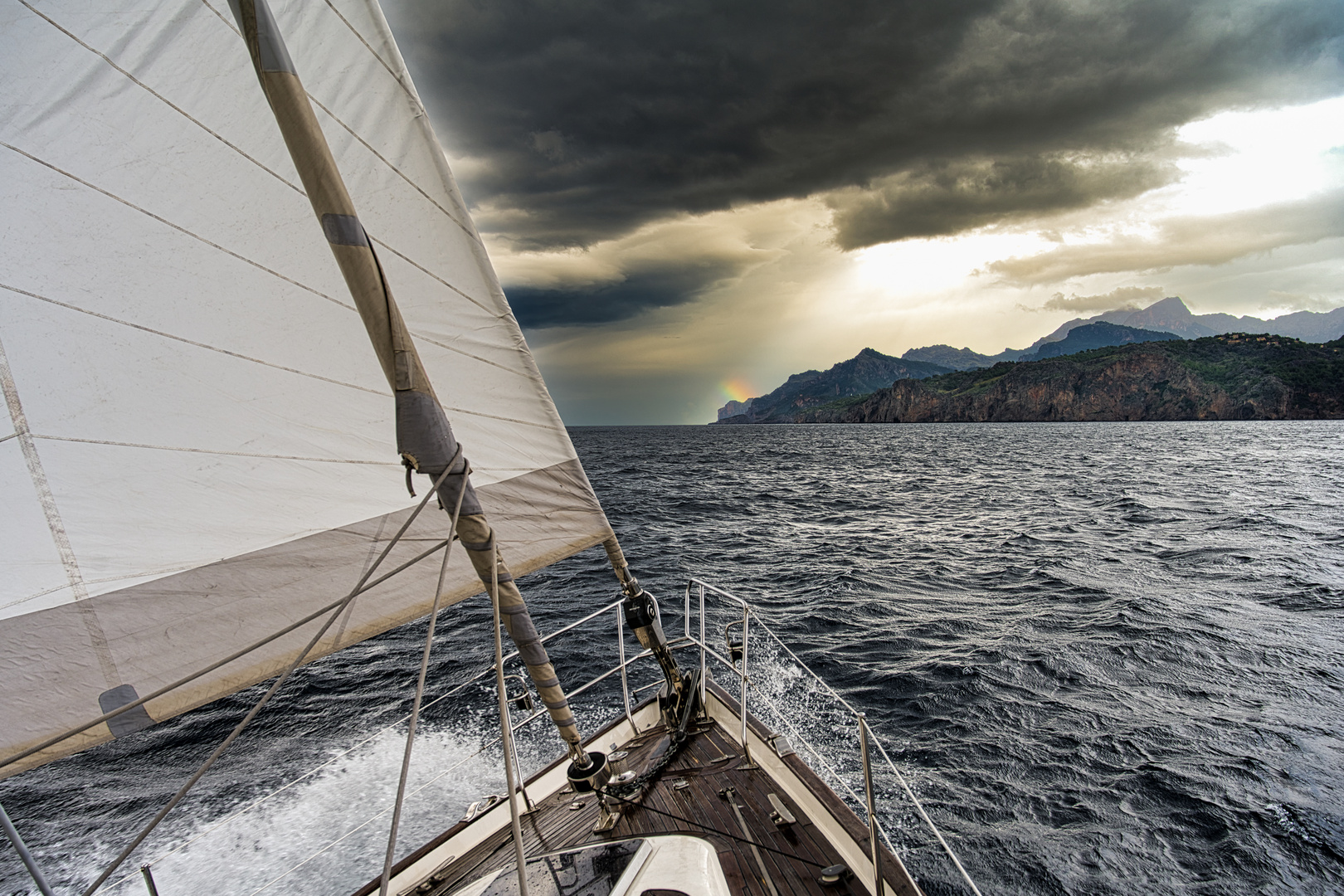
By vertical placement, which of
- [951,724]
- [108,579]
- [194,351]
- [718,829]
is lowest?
[951,724]

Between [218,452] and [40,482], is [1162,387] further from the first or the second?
[40,482]

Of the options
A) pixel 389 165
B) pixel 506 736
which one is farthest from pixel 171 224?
pixel 506 736

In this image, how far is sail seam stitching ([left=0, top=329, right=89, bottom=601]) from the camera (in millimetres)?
2412

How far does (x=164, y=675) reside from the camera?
282 centimetres

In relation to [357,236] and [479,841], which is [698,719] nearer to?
[479,841]

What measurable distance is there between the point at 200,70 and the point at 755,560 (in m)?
15.4

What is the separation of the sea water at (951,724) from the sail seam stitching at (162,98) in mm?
3348

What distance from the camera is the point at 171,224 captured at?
9.00 feet

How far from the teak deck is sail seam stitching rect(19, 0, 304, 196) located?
3.76m

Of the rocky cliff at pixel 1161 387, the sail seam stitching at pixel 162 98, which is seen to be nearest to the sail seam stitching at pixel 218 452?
the sail seam stitching at pixel 162 98

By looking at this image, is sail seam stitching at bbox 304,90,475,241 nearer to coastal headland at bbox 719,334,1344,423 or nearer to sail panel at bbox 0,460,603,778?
sail panel at bbox 0,460,603,778

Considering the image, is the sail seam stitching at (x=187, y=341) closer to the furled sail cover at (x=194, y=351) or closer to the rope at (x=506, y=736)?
the furled sail cover at (x=194, y=351)

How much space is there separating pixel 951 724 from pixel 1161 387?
147538 millimetres

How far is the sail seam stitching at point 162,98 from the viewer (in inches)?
94.5
